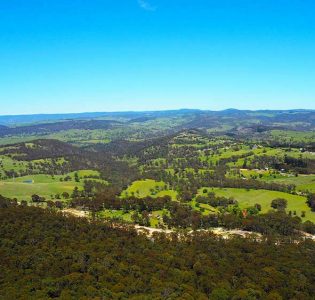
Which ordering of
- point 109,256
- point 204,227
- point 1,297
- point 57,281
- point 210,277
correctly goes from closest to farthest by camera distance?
1. point 1,297
2. point 57,281
3. point 210,277
4. point 109,256
5. point 204,227

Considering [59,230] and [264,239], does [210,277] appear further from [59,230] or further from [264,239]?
[59,230]

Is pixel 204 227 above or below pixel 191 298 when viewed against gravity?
below

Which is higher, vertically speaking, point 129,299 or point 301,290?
point 129,299

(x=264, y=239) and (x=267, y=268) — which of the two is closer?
(x=267, y=268)

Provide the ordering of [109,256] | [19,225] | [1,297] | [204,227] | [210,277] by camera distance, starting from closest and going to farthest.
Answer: [1,297]
[210,277]
[109,256]
[19,225]
[204,227]

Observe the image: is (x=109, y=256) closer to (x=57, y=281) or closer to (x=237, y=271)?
(x=57, y=281)

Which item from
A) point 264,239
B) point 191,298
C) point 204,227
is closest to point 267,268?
A: point 191,298

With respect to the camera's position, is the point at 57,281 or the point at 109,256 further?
the point at 109,256

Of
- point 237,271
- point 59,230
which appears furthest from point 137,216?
point 237,271

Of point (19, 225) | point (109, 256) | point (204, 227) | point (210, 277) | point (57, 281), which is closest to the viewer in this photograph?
point (57, 281)
